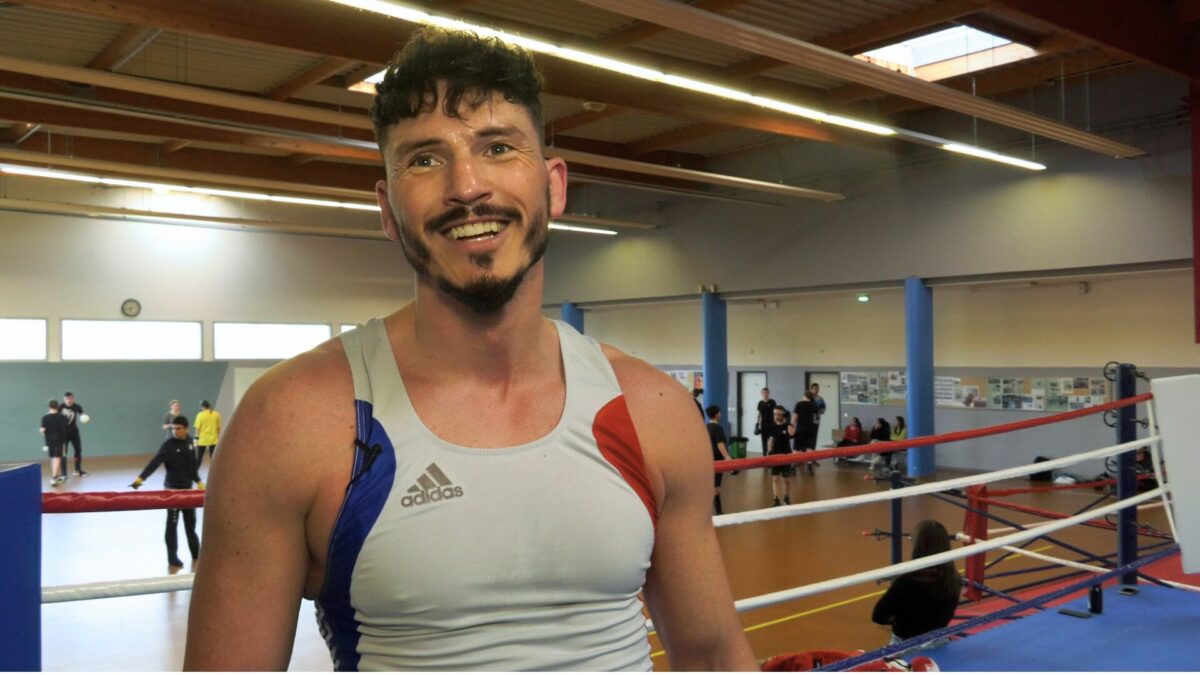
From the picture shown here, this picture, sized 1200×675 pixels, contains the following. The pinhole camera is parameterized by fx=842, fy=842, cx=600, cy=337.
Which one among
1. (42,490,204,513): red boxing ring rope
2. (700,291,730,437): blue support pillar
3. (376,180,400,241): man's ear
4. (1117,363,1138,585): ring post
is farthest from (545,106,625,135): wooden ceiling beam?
(376,180,400,241): man's ear

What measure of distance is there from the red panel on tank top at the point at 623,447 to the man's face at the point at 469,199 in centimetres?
21

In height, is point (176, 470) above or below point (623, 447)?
below

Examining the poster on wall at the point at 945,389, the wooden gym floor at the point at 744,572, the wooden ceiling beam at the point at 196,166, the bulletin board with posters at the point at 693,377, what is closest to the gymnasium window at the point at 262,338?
the wooden ceiling beam at the point at 196,166

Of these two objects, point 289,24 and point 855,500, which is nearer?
point 855,500

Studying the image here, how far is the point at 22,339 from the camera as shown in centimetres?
1380

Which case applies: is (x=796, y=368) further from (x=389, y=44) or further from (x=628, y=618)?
(x=628, y=618)

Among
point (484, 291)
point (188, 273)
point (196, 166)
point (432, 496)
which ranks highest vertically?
point (196, 166)

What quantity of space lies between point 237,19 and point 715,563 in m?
6.39

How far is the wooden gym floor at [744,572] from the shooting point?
194 inches

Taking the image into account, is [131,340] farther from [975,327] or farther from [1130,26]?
[1130,26]

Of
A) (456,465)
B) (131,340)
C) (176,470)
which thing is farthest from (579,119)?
(456,465)

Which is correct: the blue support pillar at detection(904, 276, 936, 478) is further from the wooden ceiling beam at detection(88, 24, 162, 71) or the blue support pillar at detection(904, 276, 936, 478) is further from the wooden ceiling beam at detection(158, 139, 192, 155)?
the wooden ceiling beam at detection(158, 139, 192, 155)

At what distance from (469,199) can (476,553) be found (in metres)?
0.42

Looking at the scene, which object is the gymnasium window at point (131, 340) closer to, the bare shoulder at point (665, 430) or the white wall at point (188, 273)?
the white wall at point (188, 273)
